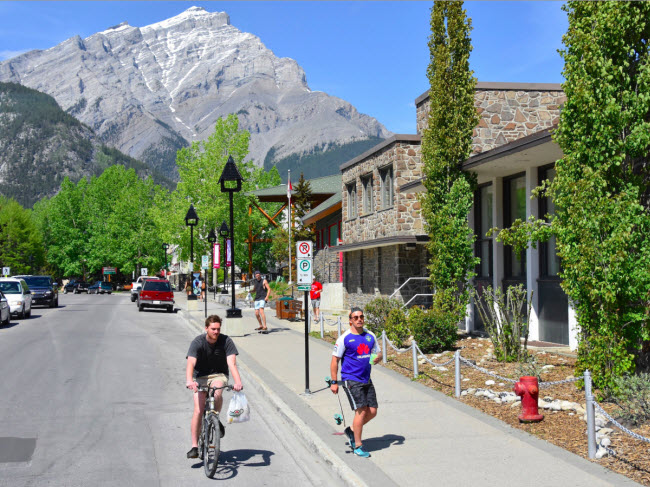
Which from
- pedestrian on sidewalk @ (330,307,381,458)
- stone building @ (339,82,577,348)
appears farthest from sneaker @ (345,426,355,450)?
stone building @ (339,82,577,348)

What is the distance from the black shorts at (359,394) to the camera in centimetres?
786

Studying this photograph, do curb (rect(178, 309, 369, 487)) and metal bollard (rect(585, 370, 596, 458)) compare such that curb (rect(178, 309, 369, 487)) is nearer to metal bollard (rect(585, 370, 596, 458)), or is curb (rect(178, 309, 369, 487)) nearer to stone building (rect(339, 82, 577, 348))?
metal bollard (rect(585, 370, 596, 458))

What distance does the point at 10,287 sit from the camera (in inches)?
1293

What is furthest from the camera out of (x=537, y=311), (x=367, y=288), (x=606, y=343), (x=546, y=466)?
(x=367, y=288)

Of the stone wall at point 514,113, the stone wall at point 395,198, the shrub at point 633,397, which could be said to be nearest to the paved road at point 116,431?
the shrub at point 633,397

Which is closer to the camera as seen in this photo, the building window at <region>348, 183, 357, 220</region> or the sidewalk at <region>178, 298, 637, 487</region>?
the sidewalk at <region>178, 298, 637, 487</region>

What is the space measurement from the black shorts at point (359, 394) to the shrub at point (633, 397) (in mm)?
3212

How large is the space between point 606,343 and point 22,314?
28.8 m

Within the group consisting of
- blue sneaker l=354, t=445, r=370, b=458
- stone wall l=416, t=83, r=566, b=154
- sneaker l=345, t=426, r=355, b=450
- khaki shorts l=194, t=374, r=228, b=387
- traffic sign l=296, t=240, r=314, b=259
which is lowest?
blue sneaker l=354, t=445, r=370, b=458

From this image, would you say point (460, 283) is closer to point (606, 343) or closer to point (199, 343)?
point (606, 343)

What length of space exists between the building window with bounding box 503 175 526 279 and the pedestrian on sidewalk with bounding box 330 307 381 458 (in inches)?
421

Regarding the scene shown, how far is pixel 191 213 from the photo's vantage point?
36.0 metres

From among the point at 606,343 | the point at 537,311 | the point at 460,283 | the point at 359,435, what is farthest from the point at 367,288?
the point at 359,435

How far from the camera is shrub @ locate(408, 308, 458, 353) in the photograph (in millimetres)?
16234
